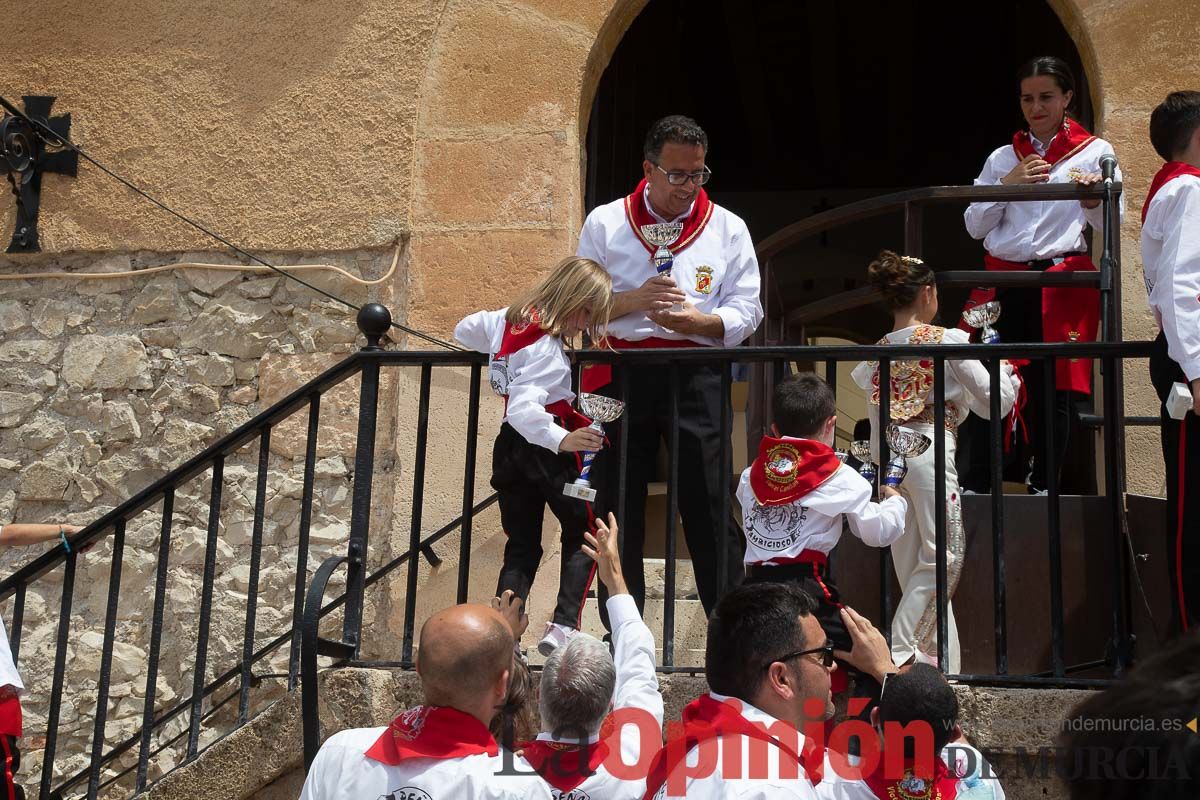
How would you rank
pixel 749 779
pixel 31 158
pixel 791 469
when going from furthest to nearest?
pixel 31 158 < pixel 791 469 < pixel 749 779

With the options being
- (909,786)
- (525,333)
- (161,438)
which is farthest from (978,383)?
(161,438)

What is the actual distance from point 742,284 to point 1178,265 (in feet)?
4.56

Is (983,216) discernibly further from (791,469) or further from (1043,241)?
(791,469)

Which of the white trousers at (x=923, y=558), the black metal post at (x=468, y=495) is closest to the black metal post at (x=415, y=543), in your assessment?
the black metal post at (x=468, y=495)

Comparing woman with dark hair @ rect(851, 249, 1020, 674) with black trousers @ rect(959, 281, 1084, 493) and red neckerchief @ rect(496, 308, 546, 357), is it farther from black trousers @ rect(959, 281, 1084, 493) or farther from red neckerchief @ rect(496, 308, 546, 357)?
red neckerchief @ rect(496, 308, 546, 357)

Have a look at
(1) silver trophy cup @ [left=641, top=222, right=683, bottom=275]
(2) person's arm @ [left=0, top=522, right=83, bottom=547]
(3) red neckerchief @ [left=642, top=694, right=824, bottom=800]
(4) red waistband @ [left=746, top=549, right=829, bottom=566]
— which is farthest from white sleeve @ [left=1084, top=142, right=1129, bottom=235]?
(2) person's arm @ [left=0, top=522, right=83, bottom=547]

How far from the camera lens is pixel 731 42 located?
9938 mm

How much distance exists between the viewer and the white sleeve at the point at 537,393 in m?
3.98

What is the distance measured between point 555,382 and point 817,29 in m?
6.41

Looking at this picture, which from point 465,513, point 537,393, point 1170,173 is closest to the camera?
point 1170,173

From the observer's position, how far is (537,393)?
4031 millimetres

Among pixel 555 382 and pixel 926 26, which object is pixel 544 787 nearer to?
pixel 555 382

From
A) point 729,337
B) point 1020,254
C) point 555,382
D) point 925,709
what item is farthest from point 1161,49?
point 925,709

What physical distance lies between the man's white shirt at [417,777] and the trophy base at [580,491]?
1115mm
